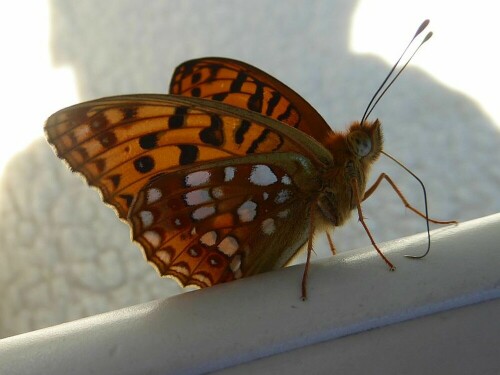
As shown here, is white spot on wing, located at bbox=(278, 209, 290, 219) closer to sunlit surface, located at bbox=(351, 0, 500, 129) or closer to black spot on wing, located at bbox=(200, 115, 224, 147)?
black spot on wing, located at bbox=(200, 115, 224, 147)

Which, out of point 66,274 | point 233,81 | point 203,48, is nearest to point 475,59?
point 203,48

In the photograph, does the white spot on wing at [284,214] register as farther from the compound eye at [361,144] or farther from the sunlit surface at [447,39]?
the sunlit surface at [447,39]

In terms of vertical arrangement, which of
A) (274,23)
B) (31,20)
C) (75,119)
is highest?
(31,20)

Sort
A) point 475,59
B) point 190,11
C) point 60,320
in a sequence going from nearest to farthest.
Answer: point 60,320 → point 475,59 → point 190,11

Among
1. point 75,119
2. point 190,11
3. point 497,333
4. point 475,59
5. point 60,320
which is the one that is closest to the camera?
point 497,333

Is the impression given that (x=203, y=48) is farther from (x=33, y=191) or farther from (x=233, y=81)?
(x=233, y=81)

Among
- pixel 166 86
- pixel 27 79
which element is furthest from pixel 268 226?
pixel 27 79

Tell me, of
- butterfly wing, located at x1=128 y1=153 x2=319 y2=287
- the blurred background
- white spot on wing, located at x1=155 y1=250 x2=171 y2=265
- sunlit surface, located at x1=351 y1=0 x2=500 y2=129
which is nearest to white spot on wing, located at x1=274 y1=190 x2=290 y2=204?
butterfly wing, located at x1=128 y1=153 x2=319 y2=287

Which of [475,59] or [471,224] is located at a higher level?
[475,59]

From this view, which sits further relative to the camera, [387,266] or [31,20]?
[31,20]
